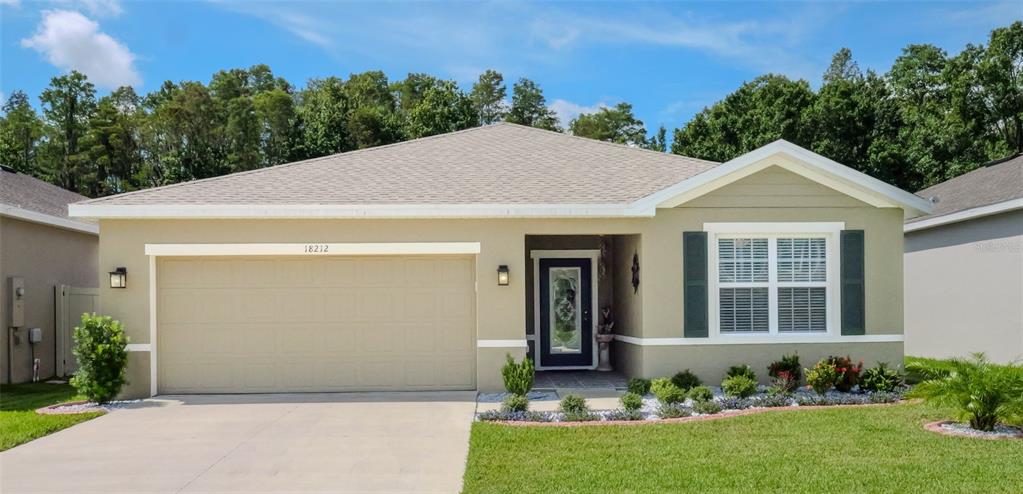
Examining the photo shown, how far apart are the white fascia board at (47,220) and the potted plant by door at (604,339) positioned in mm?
9919

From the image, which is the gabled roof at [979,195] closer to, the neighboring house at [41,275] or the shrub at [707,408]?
the shrub at [707,408]

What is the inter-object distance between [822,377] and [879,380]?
0.85 meters

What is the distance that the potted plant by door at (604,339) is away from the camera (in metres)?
13.7

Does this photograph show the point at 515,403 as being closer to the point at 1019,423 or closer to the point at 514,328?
the point at 514,328

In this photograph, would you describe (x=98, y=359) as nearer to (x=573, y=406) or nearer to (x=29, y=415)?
(x=29, y=415)

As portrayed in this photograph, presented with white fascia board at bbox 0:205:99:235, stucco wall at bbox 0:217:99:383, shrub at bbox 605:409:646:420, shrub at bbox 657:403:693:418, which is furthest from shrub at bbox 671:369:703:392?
white fascia board at bbox 0:205:99:235

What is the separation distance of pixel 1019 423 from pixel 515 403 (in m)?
5.45

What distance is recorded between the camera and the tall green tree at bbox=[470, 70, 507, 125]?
45056 mm

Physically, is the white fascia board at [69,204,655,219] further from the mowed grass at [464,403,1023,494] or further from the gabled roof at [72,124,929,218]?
the mowed grass at [464,403,1023,494]

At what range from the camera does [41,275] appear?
14.5 m

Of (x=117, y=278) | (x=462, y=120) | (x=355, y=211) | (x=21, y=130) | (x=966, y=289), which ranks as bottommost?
(x=966, y=289)

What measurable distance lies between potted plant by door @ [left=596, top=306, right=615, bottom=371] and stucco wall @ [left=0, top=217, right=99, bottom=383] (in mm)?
9863

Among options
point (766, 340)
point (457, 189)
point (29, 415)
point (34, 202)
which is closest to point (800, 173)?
point (766, 340)

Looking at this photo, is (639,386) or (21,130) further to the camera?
(21,130)
